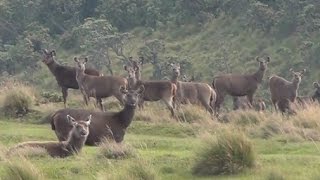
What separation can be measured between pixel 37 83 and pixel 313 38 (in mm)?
19594

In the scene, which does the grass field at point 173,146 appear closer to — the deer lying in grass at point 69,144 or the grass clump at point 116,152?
the grass clump at point 116,152

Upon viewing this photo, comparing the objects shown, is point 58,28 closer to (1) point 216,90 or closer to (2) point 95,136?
(1) point 216,90

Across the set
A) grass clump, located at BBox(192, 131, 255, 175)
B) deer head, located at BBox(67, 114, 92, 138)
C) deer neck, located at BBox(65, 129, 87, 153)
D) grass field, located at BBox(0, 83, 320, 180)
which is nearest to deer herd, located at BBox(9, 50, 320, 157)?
grass field, located at BBox(0, 83, 320, 180)

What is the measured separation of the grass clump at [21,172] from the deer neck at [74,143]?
2797 mm

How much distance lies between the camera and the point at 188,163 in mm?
13273

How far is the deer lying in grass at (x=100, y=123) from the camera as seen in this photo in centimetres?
1650

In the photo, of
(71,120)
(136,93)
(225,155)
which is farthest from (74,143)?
(225,155)

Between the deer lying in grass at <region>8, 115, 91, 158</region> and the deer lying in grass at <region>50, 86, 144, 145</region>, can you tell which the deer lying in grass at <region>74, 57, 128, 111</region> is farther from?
the deer lying in grass at <region>8, 115, 91, 158</region>

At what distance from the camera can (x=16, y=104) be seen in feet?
75.7

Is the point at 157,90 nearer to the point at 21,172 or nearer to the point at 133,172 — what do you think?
the point at 133,172

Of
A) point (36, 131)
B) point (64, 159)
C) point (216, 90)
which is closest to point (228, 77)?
point (216, 90)

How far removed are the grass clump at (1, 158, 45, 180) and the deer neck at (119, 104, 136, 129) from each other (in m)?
5.48

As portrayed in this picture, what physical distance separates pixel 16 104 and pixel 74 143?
8802 mm

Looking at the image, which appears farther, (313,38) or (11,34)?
(11,34)
